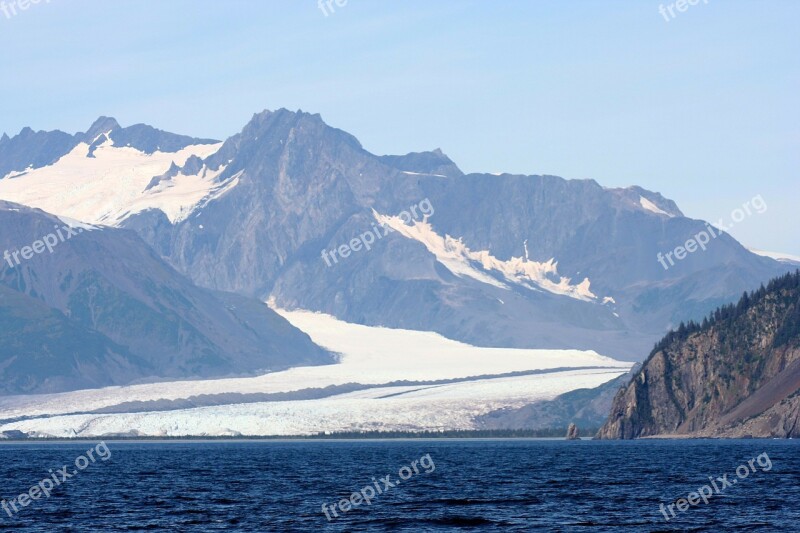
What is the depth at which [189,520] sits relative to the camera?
115 m

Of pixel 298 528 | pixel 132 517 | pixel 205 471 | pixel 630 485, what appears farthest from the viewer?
pixel 205 471

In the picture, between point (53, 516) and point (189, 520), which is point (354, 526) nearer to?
point (189, 520)

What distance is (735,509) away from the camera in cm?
12000

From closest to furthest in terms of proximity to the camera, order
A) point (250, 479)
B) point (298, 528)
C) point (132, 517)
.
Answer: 1. point (298, 528)
2. point (132, 517)
3. point (250, 479)

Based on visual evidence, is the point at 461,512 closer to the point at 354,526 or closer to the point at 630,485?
the point at 354,526

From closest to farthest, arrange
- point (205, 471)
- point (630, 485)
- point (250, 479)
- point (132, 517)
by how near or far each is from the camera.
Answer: point (132, 517)
point (630, 485)
point (250, 479)
point (205, 471)

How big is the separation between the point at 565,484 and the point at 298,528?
49278 millimetres

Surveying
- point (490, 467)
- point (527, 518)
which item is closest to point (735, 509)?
point (527, 518)

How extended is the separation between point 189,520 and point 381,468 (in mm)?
81263

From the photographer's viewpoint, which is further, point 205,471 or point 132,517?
point 205,471

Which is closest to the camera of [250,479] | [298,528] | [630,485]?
[298,528]

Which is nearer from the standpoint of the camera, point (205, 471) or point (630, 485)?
point (630, 485)

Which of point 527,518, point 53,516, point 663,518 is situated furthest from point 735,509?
point 53,516

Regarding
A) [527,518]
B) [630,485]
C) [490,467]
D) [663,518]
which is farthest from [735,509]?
[490,467]
